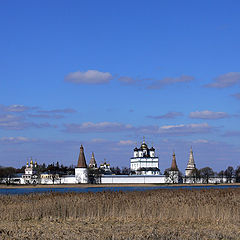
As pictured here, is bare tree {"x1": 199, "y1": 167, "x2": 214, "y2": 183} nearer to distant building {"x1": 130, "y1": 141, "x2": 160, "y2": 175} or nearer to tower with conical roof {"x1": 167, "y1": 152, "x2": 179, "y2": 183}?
tower with conical roof {"x1": 167, "y1": 152, "x2": 179, "y2": 183}

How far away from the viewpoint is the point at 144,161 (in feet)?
452

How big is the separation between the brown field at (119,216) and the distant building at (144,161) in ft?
362

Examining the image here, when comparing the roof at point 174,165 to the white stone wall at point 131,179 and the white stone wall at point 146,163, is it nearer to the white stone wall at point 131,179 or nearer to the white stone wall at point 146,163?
the white stone wall at point 146,163

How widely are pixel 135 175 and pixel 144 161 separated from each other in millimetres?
14475

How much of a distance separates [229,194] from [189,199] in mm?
3522

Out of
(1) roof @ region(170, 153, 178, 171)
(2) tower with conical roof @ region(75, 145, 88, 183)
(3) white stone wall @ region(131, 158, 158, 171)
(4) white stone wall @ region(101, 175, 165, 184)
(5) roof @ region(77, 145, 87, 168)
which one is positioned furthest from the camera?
(3) white stone wall @ region(131, 158, 158, 171)

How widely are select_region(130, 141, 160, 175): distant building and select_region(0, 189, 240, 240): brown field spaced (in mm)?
110331

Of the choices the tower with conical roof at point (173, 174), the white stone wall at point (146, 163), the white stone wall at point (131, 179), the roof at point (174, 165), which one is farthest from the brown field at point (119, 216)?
the white stone wall at point (146, 163)

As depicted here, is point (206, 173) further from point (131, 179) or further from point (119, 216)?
point (119, 216)

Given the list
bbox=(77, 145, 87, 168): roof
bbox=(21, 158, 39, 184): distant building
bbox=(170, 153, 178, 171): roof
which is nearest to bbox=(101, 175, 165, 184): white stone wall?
bbox=(77, 145, 87, 168): roof

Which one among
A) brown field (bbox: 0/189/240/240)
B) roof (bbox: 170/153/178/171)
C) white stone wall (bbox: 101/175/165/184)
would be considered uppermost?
roof (bbox: 170/153/178/171)

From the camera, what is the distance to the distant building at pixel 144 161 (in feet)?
438

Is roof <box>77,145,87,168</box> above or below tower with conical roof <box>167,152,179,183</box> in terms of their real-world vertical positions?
above

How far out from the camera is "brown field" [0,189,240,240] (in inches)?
610
